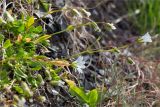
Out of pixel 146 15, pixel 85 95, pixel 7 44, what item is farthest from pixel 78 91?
pixel 146 15

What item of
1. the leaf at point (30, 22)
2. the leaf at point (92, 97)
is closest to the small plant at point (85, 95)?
the leaf at point (92, 97)

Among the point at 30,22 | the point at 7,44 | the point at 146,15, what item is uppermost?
the point at 146,15

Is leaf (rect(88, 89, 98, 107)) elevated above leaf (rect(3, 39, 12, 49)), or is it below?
below

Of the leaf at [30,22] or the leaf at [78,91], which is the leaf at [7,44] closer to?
the leaf at [30,22]

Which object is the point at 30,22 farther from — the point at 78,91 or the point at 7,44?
the point at 78,91

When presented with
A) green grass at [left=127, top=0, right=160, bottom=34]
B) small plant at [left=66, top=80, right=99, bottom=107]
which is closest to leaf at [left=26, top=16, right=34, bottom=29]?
small plant at [left=66, top=80, right=99, bottom=107]

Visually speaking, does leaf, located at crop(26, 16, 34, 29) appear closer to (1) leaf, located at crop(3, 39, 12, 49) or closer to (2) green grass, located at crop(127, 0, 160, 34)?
(1) leaf, located at crop(3, 39, 12, 49)

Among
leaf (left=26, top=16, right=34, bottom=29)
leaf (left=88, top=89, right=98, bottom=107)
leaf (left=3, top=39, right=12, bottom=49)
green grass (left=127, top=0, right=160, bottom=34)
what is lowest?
leaf (left=88, top=89, right=98, bottom=107)

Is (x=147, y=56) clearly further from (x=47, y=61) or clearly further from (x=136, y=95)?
(x=47, y=61)
